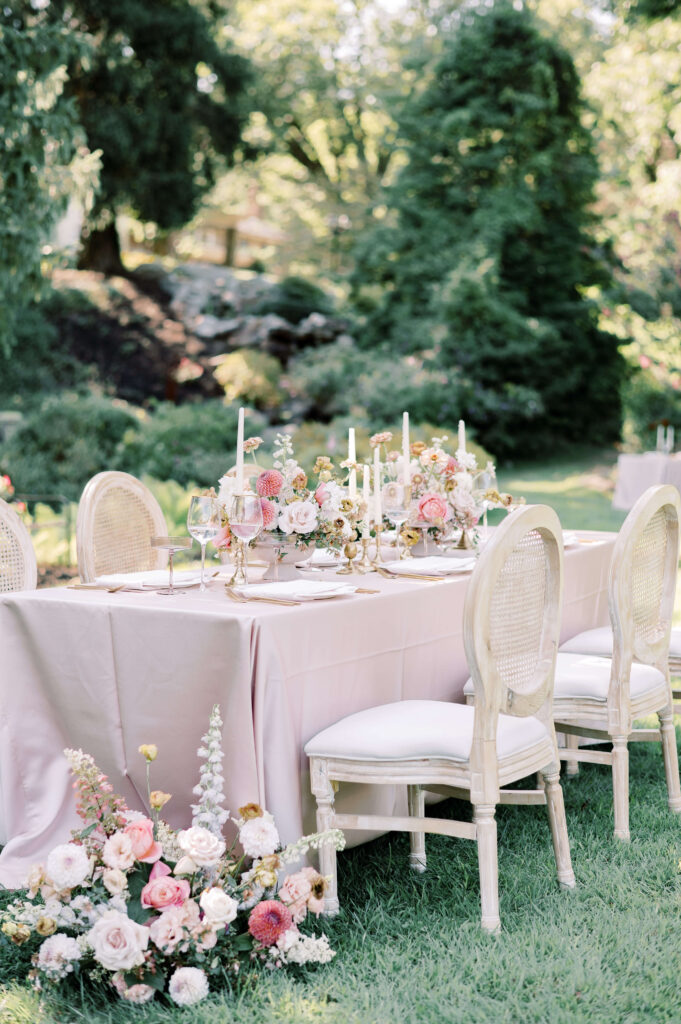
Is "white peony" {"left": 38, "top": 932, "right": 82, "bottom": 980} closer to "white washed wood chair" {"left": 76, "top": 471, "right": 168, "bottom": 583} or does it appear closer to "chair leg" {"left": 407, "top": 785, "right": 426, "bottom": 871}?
"chair leg" {"left": 407, "top": 785, "right": 426, "bottom": 871}

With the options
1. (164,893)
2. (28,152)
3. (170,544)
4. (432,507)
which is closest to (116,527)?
(170,544)

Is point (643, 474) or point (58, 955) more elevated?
point (643, 474)

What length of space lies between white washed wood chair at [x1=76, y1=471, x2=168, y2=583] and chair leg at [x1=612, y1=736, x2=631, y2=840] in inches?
77.1

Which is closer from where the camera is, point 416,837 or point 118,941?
point 118,941

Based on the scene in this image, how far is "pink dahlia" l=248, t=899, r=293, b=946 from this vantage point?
2.83m

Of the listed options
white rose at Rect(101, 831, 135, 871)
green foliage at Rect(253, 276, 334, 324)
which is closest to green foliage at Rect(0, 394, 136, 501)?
green foliage at Rect(253, 276, 334, 324)

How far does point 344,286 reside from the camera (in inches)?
787

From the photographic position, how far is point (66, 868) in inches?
109

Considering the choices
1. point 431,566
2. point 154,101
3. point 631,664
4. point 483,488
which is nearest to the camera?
point 631,664

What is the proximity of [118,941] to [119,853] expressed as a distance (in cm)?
22

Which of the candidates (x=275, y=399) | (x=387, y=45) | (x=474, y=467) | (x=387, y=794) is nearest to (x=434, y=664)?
(x=387, y=794)

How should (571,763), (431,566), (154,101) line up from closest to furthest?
(431,566), (571,763), (154,101)

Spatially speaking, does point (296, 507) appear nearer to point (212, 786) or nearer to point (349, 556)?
point (349, 556)

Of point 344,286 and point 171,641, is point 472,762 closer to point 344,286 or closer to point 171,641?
point 171,641
